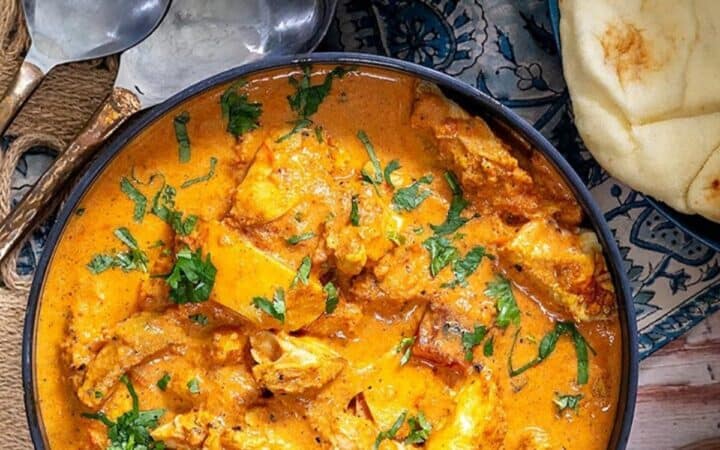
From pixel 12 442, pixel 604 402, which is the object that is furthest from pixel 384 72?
pixel 12 442

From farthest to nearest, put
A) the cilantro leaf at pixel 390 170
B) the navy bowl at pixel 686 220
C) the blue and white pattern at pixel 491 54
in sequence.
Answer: the blue and white pattern at pixel 491 54 < the navy bowl at pixel 686 220 < the cilantro leaf at pixel 390 170

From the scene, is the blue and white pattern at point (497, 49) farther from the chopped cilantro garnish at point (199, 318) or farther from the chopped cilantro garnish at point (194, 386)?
the chopped cilantro garnish at point (194, 386)

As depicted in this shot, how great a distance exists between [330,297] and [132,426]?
602 millimetres

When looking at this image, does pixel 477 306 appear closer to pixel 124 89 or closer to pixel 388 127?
pixel 388 127

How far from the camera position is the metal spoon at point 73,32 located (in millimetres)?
2830

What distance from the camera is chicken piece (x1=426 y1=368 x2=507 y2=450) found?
2.68m

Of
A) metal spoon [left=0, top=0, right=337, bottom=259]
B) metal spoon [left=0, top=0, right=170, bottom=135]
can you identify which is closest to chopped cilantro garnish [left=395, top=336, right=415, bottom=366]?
metal spoon [left=0, top=0, right=337, bottom=259]

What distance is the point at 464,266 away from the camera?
277cm

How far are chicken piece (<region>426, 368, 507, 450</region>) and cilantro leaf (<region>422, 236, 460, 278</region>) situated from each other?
289mm

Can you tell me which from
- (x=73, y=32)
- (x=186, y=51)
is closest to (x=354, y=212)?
(x=186, y=51)

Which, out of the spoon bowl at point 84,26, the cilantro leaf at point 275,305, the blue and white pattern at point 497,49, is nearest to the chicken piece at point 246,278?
the cilantro leaf at point 275,305

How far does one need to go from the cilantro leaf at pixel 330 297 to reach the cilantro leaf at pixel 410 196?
259 millimetres

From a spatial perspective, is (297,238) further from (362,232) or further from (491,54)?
(491,54)

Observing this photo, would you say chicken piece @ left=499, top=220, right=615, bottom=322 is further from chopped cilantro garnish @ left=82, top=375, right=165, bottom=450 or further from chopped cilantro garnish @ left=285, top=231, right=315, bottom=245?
chopped cilantro garnish @ left=82, top=375, right=165, bottom=450
